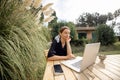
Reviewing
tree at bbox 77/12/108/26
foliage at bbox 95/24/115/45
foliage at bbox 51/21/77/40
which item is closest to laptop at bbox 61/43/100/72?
foliage at bbox 51/21/77/40

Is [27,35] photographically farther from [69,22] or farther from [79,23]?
[79,23]

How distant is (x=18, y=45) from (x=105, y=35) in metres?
11.3

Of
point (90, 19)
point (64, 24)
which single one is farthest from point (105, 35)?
point (90, 19)

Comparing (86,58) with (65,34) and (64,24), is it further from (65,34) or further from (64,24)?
(64,24)

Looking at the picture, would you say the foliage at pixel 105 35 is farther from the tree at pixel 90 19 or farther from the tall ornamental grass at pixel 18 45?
the tree at pixel 90 19

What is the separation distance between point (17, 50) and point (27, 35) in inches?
14.1

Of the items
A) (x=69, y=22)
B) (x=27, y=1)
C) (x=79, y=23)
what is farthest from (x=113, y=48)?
(x=79, y=23)

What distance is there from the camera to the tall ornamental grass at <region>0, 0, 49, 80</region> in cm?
178

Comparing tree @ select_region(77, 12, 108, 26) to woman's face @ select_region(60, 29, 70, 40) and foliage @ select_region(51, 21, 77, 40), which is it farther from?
woman's face @ select_region(60, 29, 70, 40)

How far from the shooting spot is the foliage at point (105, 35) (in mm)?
12580

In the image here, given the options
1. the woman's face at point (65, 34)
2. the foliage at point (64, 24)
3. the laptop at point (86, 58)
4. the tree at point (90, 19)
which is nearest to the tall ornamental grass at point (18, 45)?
the laptop at point (86, 58)

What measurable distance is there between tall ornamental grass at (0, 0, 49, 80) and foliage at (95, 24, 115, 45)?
10.7 m

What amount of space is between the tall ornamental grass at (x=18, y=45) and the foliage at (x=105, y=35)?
10737 mm

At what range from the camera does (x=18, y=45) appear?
1890 millimetres
